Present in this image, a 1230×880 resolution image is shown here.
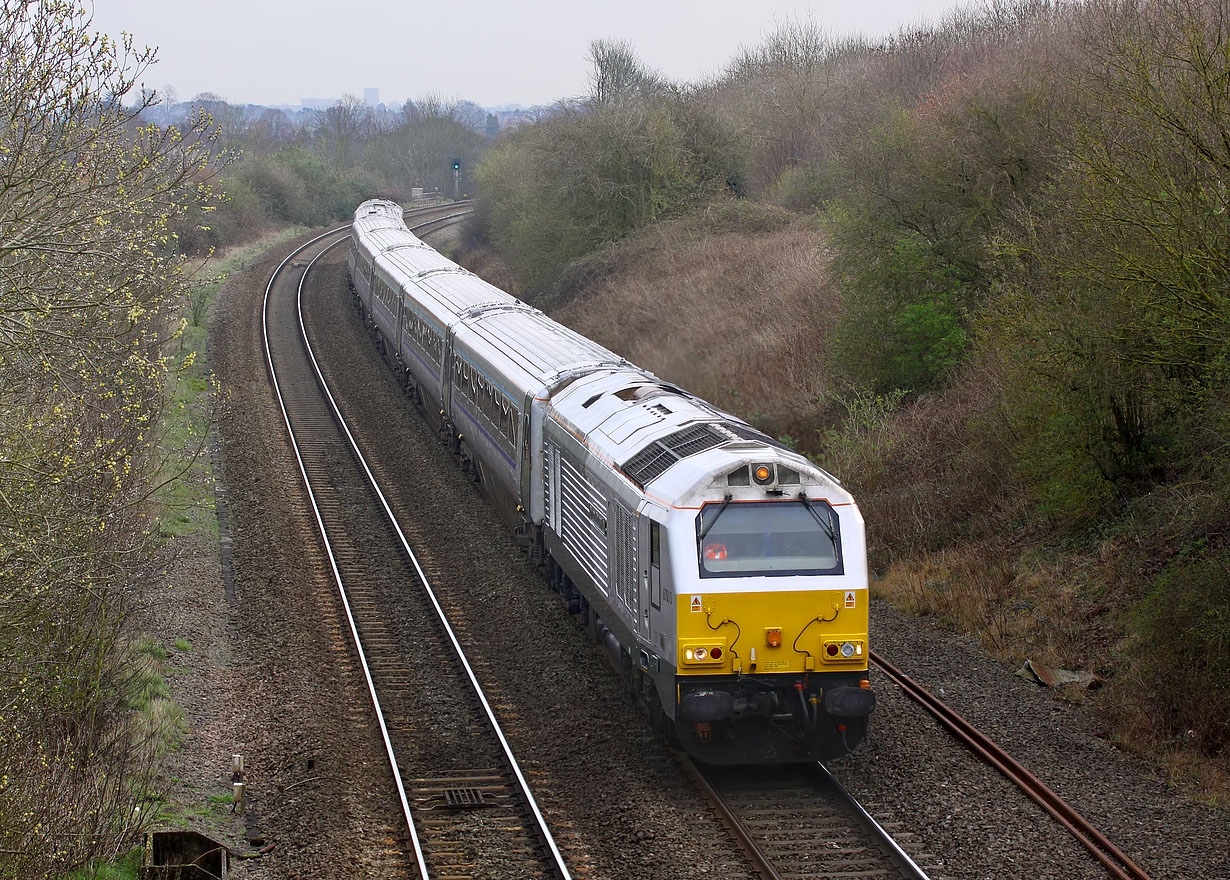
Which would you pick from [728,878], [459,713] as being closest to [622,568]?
[459,713]

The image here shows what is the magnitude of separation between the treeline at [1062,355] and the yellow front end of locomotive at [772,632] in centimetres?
319

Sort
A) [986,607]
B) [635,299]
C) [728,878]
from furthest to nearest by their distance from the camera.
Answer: [635,299] → [986,607] → [728,878]

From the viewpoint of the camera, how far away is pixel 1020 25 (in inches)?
1633

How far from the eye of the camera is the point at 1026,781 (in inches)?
389

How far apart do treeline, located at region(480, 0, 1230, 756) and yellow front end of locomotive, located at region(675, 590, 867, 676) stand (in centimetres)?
319

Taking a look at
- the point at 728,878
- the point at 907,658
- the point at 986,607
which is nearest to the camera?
the point at 728,878

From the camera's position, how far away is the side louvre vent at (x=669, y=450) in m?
10.6

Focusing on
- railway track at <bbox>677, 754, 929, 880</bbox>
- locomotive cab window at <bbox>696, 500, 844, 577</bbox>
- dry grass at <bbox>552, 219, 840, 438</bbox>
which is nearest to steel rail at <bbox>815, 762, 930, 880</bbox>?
railway track at <bbox>677, 754, 929, 880</bbox>

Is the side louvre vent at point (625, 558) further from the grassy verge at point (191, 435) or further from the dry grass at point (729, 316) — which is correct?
the dry grass at point (729, 316)

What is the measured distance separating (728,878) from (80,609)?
5730 millimetres

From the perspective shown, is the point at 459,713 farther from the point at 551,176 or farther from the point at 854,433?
the point at 551,176

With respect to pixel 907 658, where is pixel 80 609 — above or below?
above

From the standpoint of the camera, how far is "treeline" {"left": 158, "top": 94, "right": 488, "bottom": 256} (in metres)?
43.2

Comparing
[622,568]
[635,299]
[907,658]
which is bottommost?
[907,658]
